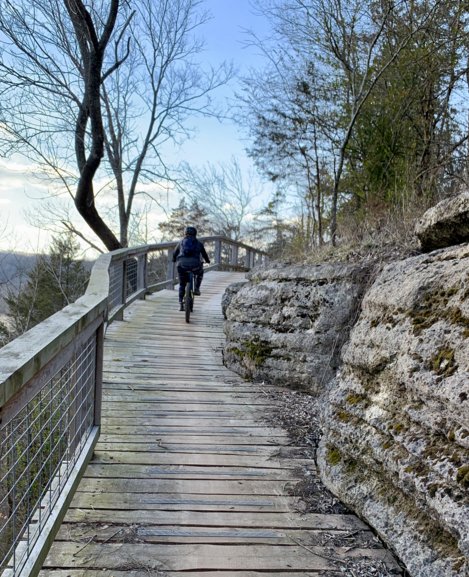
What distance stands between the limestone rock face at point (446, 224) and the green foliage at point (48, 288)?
17.6 m

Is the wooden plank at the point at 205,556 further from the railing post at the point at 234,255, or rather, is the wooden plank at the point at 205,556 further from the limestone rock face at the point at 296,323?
the railing post at the point at 234,255

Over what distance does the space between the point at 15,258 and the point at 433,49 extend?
17.8 m

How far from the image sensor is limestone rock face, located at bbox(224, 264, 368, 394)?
15.5 ft

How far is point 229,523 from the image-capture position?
2.65 m

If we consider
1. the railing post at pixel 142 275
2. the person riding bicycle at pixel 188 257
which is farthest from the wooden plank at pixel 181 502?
the railing post at pixel 142 275

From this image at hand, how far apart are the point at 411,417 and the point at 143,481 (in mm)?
1607

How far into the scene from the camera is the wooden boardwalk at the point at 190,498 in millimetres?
2314

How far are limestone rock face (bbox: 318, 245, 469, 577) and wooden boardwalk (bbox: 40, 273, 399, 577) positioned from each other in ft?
0.78

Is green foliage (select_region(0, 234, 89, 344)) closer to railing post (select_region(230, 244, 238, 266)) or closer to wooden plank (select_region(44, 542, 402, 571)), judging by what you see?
railing post (select_region(230, 244, 238, 266))

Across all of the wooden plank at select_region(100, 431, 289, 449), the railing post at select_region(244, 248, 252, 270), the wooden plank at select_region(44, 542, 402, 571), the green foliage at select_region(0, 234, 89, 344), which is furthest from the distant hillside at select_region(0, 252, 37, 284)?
the wooden plank at select_region(44, 542, 402, 571)

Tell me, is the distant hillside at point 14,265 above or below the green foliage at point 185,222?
below

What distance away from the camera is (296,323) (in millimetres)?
5066

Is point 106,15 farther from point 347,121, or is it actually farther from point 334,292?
point 334,292

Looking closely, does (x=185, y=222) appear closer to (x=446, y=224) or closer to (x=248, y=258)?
(x=248, y=258)
